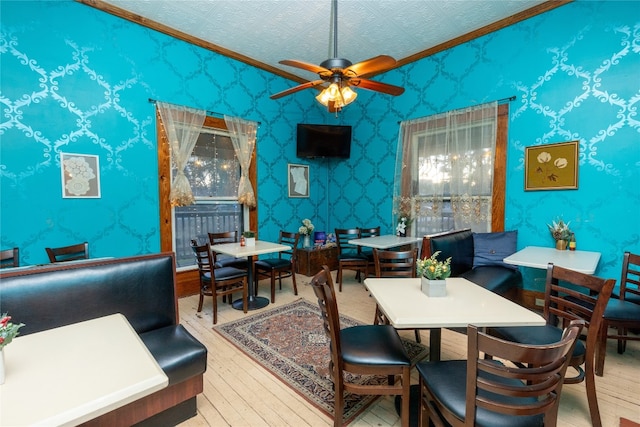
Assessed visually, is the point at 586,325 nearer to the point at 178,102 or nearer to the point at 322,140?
the point at 322,140

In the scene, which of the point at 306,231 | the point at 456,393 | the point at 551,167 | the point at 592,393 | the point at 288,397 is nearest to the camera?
the point at 456,393

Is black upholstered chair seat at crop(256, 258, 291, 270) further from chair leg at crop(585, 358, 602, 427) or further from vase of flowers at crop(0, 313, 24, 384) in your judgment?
chair leg at crop(585, 358, 602, 427)

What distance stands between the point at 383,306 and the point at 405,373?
346 millimetres

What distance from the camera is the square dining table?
141 centimetres

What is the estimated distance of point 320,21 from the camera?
351cm

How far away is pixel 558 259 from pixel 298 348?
2.55 metres

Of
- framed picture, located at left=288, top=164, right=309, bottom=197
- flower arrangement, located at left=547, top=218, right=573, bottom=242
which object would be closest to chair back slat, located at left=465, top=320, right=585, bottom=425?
flower arrangement, located at left=547, top=218, right=573, bottom=242

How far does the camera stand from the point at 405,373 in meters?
1.49

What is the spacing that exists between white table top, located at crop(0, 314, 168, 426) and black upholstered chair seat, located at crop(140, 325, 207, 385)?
43 cm

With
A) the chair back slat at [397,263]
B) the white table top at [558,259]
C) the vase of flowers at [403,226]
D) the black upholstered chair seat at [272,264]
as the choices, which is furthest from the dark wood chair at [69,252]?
the white table top at [558,259]

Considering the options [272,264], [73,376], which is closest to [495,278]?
[272,264]

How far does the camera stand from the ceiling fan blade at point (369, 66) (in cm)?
224

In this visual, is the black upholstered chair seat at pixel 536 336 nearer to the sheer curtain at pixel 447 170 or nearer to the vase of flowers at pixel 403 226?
the sheer curtain at pixel 447 170

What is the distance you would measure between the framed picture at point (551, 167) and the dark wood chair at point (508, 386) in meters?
2.77
